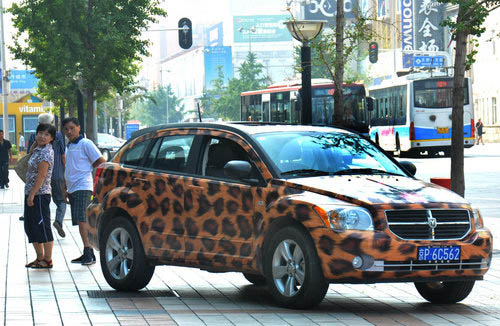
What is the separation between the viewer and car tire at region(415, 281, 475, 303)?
981 cm

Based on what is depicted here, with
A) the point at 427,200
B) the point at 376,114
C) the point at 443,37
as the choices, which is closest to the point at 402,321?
the point at 427,200

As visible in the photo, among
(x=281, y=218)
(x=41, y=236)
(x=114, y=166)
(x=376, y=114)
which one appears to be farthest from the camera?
(x=376, y=114)

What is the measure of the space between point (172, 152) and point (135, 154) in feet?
2.04

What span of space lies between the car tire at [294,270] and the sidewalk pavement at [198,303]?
13cm

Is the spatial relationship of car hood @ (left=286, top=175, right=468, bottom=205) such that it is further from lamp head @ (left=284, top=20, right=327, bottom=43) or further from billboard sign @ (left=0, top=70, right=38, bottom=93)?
billboard sign @ (left=0, top=70, right=38, bottom=93)

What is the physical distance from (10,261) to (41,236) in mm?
940

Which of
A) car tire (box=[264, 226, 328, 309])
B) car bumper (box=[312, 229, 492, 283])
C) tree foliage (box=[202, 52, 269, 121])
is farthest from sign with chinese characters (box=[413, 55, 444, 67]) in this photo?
car bumper (box=[312, 229, 492, 283])

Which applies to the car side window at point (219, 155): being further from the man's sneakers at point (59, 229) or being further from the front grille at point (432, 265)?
the man's sneakers at point (59, 229)

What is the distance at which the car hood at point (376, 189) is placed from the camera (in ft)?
30.0

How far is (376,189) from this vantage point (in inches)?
369

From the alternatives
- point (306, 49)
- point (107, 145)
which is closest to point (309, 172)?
point (306, 49)

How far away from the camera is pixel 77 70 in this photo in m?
38.7

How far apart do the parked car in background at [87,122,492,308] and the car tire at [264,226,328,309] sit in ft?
0.03

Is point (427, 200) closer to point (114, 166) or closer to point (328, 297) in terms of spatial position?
point (328, 297)
